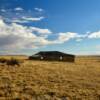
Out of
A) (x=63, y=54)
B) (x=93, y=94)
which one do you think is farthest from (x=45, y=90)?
(x=63, y=54)

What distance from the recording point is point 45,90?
52.3 ft

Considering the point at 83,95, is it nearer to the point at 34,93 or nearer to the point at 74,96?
the point at 74,96

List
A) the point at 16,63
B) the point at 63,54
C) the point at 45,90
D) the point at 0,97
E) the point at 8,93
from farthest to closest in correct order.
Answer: the point at 63,54, the point at 16,63, the point at 45,90, the point at 8,93, the point at 0,97

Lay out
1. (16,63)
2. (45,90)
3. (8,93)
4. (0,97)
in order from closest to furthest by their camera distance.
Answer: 1. (0,97)
2. (8,93)
3. (45,90)
4. (16,63)

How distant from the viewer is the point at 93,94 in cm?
1522

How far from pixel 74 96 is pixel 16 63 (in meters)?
22.3

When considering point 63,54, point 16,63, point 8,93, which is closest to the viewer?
point 8,93

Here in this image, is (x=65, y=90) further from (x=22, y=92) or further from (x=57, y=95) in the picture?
(x=22, y=92)

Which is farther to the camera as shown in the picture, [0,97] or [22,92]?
[22,92]

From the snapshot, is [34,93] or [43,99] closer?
[43,99]

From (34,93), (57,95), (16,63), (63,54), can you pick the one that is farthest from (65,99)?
(63,54)

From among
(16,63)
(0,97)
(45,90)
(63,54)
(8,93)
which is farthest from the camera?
(63,54)

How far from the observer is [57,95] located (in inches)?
578

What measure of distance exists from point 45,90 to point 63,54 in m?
51.1
